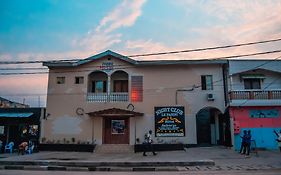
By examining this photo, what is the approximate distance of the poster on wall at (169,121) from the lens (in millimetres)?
22055

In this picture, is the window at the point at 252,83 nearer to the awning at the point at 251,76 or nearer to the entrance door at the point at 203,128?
the awning at the point at 251,76

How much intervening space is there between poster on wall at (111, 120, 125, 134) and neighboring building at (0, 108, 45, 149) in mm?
6234

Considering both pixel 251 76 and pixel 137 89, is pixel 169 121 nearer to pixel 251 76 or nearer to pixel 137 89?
pixel 137 89

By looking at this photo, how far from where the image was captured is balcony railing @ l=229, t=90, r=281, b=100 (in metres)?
20.5

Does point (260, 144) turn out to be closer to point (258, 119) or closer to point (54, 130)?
point (258, 119)

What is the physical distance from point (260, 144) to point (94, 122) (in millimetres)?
13411

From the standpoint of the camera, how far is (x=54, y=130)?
2266 cm

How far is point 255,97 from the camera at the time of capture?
20.5 meters

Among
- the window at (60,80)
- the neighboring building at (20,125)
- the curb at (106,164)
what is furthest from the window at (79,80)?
the curb at (106,164)

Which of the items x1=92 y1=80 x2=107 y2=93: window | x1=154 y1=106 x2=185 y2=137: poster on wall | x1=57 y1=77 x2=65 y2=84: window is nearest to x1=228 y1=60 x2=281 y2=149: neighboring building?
x1=154 y1=106 x2=185 y2=137: poster on wall

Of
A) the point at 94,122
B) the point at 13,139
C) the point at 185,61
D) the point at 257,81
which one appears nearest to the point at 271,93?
the point at 257,81

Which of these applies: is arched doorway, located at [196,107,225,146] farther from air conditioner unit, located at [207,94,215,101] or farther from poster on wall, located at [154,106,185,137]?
poster on wall, located at [154,106,185,137]

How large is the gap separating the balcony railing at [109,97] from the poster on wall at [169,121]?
9.79 feet

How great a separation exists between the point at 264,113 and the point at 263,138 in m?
1.93
